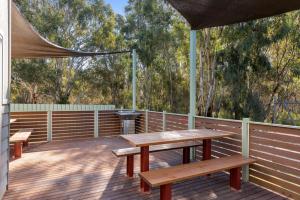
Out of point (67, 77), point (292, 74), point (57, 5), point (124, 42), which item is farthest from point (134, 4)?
point (292, 74)

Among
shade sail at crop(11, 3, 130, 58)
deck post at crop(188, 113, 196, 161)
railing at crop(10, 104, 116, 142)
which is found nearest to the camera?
shade sail at crop(11, 3, 130, 58)

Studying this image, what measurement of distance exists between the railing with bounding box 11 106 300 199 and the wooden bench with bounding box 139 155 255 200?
248 millimetres

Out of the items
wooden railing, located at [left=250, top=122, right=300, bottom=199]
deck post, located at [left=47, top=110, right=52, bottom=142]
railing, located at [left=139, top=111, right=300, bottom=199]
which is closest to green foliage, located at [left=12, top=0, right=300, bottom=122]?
railing, located at [left=139, top=111, right=300, bottom=199]

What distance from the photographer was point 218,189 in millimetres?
3217

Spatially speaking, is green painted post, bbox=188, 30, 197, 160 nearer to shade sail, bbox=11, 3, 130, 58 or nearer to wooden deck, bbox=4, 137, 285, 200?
wooden deck, bbox=4, 137, 285, 200

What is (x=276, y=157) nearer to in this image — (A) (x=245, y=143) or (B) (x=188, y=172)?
(A) (x=245, y=143)

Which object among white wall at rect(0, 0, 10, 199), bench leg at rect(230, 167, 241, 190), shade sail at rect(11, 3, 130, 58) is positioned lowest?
bench leg at rect(230, 167, 241, 190)

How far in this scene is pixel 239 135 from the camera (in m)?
3.64

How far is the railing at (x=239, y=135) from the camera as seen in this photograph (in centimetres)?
297

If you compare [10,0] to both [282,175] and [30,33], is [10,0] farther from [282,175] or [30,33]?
[282,175]

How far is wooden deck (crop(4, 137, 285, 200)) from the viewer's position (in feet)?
9.84

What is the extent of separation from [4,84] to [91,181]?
180 centimetres

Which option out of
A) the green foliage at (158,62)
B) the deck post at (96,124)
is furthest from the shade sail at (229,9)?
the green foliage at (158,62)

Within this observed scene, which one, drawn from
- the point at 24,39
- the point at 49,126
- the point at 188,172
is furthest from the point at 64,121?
the point at 188,172
